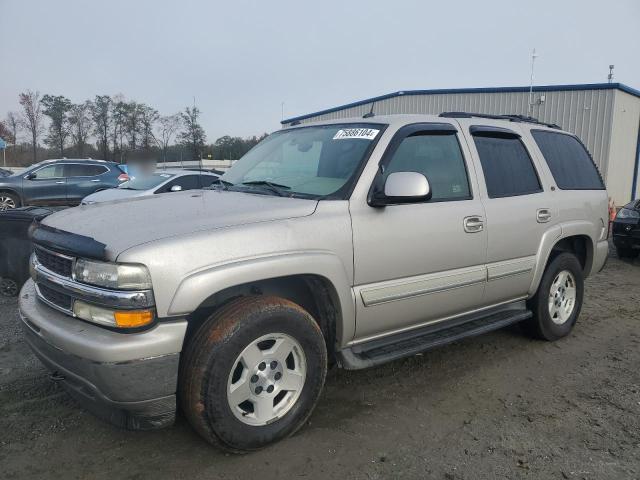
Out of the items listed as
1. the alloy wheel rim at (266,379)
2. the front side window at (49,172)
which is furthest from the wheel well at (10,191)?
the alloy wheel rim at (266,379)

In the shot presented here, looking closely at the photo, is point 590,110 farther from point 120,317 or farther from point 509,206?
point 120,317

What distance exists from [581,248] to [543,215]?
1.10 metres

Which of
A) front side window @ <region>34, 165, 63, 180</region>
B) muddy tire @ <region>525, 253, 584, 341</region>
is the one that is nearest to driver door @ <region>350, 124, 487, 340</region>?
muddy tire @ <region>525, 253, 584, 341</region>

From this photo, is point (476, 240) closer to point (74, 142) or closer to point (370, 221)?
point (370, 221)

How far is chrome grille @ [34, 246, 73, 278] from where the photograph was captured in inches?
104

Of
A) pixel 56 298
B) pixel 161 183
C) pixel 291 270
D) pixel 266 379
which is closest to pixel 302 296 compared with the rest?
pixel 291 270

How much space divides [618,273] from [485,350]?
501 cm

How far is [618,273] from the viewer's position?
8.25 m

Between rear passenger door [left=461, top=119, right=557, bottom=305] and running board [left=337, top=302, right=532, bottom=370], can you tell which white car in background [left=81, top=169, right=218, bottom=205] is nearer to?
rear passenger door [left=461, top=119, right=557, bottom=305]

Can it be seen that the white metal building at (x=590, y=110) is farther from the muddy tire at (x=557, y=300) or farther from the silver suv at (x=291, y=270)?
the silver suv at (x=291, y=270)

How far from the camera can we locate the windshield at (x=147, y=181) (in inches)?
413

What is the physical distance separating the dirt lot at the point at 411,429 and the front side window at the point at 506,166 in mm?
1435

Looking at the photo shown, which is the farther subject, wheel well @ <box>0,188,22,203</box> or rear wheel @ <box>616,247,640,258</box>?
wheel well @ <box>0,188,22,203</box>

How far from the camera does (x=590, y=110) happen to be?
16141 mm
